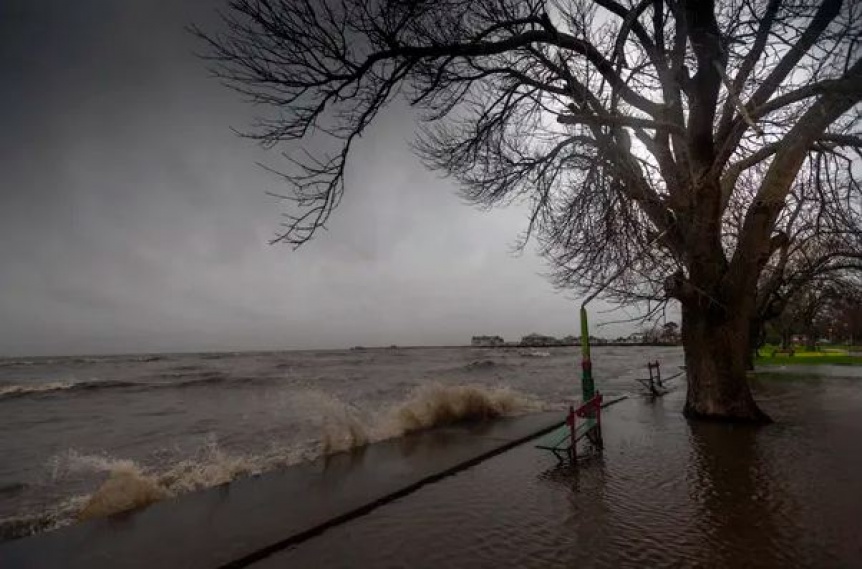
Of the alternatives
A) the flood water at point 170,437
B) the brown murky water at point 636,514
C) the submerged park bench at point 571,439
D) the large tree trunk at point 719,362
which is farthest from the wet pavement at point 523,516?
the flood water at point 170,437

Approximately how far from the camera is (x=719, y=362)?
9039 millimetres

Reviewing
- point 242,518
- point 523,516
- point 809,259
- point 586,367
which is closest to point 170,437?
point 242,518

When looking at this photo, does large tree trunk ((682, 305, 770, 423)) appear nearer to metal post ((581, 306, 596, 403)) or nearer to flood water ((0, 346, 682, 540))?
metal post ((581, 306, 596, 403))

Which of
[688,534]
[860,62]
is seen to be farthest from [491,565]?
[860,62]

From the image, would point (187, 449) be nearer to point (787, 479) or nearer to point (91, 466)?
point (91, 466)

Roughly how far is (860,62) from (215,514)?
389 inches

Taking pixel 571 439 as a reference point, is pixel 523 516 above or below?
below

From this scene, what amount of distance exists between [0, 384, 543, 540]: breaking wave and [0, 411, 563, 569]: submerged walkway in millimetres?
638

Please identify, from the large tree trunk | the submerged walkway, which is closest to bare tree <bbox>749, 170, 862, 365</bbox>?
the large tree trunk

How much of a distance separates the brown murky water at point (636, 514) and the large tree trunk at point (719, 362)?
124 centimetres

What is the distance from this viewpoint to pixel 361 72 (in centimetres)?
607

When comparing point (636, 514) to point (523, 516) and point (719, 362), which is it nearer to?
point (523, 516)

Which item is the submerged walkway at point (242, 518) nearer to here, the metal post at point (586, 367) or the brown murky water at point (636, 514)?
the brown murky water at point (636, 514)

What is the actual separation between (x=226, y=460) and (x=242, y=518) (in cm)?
343
